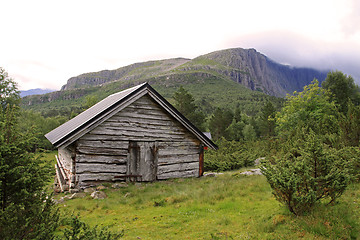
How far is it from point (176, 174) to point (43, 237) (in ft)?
37.6

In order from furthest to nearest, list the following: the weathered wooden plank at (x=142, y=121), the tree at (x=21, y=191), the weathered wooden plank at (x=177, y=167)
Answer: the weathered wooden plank at (x=177, y=167), the weathered wooden plank at (x=142, y=121), the tree at (x=21, y=191)

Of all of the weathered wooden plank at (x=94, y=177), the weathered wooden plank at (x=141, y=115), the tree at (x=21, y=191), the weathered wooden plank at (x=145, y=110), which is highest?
the weathered wooden plank at (x=145, y=110)

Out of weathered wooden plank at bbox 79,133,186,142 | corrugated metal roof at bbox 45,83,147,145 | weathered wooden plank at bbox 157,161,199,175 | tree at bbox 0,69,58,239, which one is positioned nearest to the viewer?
tree at bbox 0,69,58,239

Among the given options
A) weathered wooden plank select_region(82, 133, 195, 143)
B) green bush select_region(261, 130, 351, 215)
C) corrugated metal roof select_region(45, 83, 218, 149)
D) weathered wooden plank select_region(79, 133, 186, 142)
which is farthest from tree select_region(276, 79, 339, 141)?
green bush select_region(261, 130, 351, 215)

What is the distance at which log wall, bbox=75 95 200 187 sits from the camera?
1205 centimetres

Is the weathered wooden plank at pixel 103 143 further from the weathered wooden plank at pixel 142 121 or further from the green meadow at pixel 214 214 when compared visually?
the green meadow at pixel 214 214

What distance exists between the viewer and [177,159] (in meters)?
14.4

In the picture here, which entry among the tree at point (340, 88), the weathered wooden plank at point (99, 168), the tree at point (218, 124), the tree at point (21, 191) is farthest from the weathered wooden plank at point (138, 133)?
the tree at point (218, 124)

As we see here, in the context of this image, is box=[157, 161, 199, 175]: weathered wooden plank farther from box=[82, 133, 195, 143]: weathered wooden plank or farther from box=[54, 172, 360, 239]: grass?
box=[54, 172, 360, 239]: grass

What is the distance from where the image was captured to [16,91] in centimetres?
4181

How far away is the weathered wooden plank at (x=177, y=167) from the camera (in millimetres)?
13828

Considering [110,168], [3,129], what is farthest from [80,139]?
[3,129]

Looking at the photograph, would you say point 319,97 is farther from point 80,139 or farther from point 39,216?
point 39,216

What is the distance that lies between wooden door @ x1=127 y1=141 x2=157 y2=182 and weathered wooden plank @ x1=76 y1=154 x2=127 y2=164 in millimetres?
512
